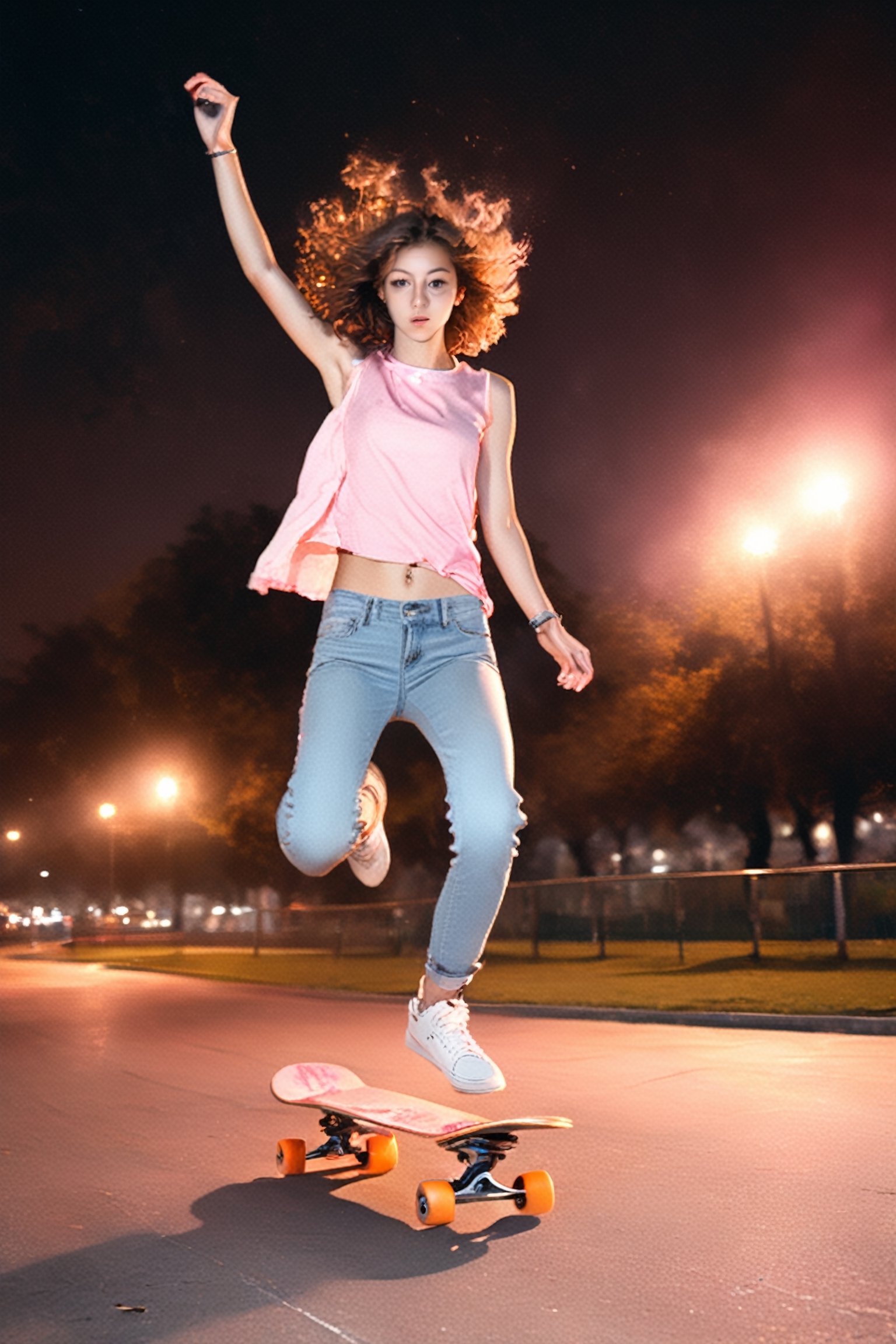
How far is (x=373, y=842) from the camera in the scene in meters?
4.56

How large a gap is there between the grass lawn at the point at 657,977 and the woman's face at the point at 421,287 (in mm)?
9239

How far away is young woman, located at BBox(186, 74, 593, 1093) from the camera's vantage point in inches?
159

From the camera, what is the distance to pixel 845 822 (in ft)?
91.3

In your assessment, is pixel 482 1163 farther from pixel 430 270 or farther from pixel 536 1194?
pixel 430 270

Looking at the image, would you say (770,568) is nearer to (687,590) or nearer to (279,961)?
(687,590)

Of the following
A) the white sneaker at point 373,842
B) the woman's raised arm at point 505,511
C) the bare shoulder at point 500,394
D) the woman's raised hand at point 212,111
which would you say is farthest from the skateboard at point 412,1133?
the woman's raised hand at point 212,111

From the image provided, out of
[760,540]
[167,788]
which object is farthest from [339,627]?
[167,788]

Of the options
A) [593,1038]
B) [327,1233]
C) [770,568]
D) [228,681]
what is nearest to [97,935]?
[228,681]

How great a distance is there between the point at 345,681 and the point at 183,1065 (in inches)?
237

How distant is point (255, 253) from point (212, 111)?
468mm

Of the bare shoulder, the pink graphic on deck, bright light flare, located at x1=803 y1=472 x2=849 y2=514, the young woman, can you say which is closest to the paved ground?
the pink graphic on deck

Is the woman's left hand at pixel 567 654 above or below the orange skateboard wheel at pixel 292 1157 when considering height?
above

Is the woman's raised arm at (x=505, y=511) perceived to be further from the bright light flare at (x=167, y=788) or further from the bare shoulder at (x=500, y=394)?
the bright light flare at (x=167, y=788)

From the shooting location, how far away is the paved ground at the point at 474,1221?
10.0ft
